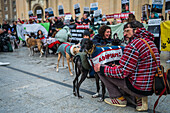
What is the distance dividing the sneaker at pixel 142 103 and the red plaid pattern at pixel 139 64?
38 cm

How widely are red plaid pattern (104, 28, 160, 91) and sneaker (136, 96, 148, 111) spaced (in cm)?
38

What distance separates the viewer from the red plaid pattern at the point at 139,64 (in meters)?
2.74

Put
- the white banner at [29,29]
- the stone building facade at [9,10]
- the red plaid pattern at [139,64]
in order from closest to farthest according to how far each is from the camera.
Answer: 1. the red plaid pattern at [139,64]
2. the white banner at [29,29]
3. the stone building facade at [9,10]

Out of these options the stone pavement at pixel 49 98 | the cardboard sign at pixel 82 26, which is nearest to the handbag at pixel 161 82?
the stone pavement at pixel 49 98

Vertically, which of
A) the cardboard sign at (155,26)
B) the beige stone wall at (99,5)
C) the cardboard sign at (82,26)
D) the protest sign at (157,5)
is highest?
the beige stone wall at (99,5)

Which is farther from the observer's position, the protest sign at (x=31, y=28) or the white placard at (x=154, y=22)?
the protest sign at (x=31, y=28)

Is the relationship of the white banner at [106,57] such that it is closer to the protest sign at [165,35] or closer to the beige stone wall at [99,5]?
the protest sign at [165,35]

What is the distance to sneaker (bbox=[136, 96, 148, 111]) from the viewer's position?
3.09 metres

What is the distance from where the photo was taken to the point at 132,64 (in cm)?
276

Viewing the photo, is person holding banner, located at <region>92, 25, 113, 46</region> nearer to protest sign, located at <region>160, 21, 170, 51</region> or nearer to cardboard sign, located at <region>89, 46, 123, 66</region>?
cardboard sign, located at <region>89, 46, 123, 66</region>

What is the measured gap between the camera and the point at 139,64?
9.22ft

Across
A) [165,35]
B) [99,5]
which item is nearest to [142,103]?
[165,35]

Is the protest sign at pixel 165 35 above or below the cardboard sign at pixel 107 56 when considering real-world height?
above

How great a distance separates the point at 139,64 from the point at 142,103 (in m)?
0.81
